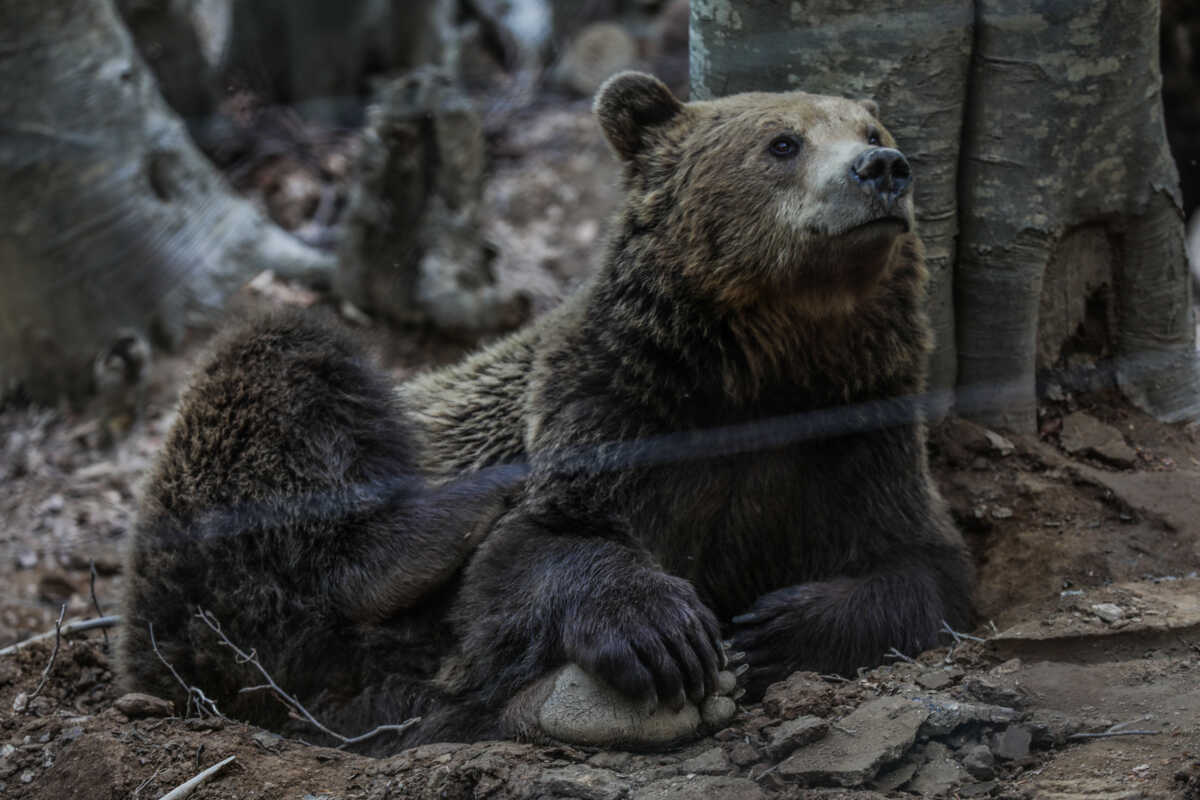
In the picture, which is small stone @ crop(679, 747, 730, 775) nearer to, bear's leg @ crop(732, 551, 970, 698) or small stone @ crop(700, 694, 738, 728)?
small stone @ crop(700, 694, 738, 728)

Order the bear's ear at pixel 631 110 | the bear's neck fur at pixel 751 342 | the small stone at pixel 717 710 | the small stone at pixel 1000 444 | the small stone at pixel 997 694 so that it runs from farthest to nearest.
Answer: the small stone at pixel 1000 444
the bear's ear at pixel 631 110
the bear's neck fur at pixel 751 342
the small stone at pixel 717 710
the small stone at pixel 997 694

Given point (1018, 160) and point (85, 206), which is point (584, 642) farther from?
point (85, 206)

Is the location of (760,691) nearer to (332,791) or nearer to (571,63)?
(332,791)

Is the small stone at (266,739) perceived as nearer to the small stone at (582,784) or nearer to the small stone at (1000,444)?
the small stone at (582,784)

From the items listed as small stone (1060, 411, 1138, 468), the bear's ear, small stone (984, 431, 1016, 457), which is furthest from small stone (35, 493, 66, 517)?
small stone (1060, 411, 1138, 468)

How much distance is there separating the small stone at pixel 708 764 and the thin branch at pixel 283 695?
0.99 meters

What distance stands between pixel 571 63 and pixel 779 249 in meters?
9.95

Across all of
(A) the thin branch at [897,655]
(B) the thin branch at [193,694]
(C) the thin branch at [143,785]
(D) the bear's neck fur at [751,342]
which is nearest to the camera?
(C) the thin branch at [143,785]

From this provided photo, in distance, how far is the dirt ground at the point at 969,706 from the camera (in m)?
3.16

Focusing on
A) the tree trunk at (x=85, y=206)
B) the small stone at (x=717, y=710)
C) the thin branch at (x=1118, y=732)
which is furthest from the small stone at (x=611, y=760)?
the tree trunk at (x=85, y=206)

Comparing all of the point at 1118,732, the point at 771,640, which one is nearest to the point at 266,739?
the point at 771,640

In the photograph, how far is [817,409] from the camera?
4352 mm

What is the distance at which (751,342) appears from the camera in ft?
13.9

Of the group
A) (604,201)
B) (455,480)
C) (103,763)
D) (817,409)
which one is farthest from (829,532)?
(604,201)
